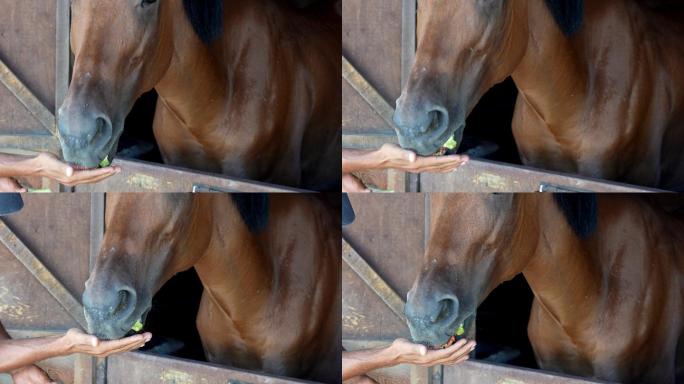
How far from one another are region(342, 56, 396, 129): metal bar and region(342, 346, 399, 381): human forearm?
0.34 meters

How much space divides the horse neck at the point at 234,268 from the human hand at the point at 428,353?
22 cm

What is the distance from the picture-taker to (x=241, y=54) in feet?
4.49

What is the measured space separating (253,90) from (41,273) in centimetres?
43

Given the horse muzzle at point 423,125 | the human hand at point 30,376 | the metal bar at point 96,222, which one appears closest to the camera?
the horse muzzle at point 423,125

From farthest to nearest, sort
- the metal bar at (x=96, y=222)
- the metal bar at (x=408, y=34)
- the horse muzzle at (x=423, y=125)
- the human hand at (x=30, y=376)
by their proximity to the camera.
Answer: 1. the human hand at (x=30, y=376)
2. the metal bar at (x=96, y=222)
3. the metal bar at (x=408, y=34)
4. the horse muzzle at (x=423, y=125)

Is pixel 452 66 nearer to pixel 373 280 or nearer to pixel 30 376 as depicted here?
pixel 373 280

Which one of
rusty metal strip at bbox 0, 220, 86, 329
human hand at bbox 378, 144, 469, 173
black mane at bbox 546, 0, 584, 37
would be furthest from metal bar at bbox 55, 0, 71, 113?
black mane at bbox 546, 0, 584, 37

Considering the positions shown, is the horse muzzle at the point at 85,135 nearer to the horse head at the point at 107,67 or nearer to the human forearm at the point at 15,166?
the horse head at the point at 107,67

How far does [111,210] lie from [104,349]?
217mm

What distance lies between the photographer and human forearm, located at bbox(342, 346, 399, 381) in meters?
1.40

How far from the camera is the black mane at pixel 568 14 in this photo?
1327 mm

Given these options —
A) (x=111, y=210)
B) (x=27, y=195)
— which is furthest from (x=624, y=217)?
(x=27, y=195)

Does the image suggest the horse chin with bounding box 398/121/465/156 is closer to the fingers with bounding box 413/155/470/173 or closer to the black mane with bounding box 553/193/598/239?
the fingers with bounding box 413/155/470/173

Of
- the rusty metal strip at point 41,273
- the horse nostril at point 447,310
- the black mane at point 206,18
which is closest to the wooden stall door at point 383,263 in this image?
the horse nostril at point 447,310
